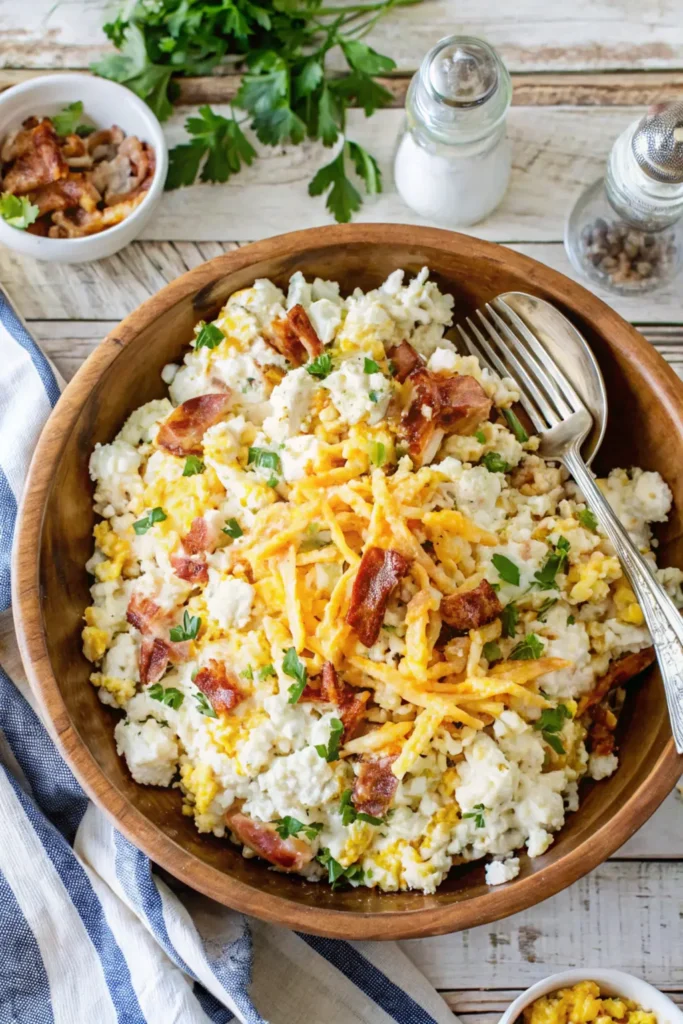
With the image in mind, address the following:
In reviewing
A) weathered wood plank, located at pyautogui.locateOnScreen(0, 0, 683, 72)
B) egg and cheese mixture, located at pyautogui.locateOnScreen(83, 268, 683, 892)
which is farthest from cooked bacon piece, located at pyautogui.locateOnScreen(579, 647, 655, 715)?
weathered wood plank, located at pyautogui.locateOnScreen(0, 0, 683, 72)

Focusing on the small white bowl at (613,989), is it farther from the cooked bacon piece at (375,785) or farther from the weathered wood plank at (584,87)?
the weathered wood plank at (584,87)

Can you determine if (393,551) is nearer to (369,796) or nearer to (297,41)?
(369,796)

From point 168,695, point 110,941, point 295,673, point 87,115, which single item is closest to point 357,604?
point 295,673

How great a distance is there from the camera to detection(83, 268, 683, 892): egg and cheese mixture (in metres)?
2.51

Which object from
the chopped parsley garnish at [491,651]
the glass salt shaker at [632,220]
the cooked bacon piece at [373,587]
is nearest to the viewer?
the cooked bacon piece at [373,587]

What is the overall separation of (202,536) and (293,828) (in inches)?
31.4

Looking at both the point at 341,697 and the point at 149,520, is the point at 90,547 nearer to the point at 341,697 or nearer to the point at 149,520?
the point at 149,520

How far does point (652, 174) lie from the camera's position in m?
2.95

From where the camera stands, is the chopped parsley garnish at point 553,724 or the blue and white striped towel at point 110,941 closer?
the chopped parsley garnish at point 553,724

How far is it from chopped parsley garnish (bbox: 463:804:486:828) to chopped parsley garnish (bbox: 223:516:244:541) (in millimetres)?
929

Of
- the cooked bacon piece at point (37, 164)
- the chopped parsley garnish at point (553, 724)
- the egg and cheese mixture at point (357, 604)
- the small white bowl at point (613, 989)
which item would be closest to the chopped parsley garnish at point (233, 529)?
the egg and cheese mixture at point (357, 604)

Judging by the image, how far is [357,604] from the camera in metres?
2.48

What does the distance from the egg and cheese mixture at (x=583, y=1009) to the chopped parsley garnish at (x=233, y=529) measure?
5.27 feet

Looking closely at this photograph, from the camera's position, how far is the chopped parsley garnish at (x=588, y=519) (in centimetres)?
277
